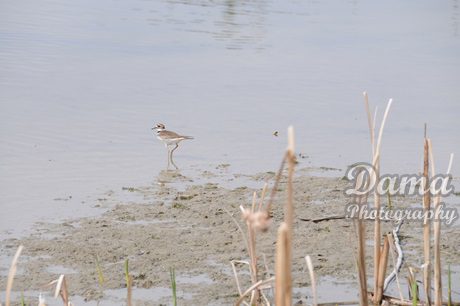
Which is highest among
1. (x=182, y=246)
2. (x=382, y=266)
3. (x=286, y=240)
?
(x=286, y=240)

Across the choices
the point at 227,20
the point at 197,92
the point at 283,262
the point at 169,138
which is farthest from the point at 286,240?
the point at 227,20

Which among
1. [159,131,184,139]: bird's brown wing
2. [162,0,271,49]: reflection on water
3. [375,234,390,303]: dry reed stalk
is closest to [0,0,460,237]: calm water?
[162,0,271,49]: reflection on water

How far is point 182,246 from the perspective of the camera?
5.84 m

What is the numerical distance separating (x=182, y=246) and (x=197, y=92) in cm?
611

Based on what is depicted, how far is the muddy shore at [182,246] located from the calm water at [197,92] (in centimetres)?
52

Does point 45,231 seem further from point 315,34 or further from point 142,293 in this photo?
point 315,34

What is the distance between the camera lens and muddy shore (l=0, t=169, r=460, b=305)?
5.09 metres

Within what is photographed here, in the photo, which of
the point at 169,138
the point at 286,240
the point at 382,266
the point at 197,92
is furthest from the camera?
the point at 197,92

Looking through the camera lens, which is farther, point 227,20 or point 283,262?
point 227,20

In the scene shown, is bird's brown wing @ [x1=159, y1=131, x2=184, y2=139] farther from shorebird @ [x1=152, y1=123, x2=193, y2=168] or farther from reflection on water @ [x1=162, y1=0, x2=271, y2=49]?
reflection on water @ [x1=162, y1=0, x2=271, y2=49]

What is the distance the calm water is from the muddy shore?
0.52 meters

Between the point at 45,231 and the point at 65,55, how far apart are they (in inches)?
330

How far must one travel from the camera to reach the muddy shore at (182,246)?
5086 mm

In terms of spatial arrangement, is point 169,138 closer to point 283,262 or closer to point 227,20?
point 283,262
